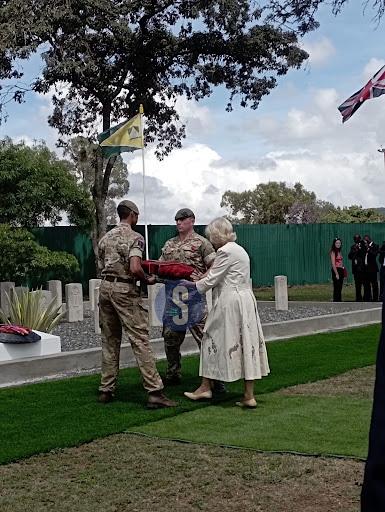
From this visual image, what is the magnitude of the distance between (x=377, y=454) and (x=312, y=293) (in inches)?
1040

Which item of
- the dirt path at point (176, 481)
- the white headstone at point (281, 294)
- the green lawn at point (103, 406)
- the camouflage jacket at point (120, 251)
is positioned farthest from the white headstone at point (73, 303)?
the dirt path at point (176, 481)

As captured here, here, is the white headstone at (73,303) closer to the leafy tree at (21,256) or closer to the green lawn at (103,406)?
the leafy tree at (21,256)

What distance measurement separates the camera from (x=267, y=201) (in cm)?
6500

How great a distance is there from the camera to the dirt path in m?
5.44

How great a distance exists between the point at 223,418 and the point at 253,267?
81.8 ft

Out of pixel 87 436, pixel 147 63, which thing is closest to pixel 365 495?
pixel 87 436

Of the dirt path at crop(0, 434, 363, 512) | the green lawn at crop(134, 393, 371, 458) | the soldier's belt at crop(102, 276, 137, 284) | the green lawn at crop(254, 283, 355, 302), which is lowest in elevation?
the dirt path at crop(0, 434, 363, 512)

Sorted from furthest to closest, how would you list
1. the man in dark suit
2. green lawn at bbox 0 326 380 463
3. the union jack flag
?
1. the union jack flag
2. green lawn at bbox 0 326 380 463
3. the man in dark suit

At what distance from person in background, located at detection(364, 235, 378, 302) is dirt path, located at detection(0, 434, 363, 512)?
1482 centimetres

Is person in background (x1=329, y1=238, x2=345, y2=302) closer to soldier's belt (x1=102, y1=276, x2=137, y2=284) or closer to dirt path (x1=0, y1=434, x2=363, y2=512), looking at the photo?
A: soldier's belt (x1=102, y1=276, x2=137, y2=284)

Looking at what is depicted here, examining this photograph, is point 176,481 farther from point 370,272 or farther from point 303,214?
point 303,214

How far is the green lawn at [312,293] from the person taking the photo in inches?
984

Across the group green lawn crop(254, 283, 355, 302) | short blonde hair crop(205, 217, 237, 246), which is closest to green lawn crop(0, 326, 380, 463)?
short blonde hair crop(205, 217, 237, 246)

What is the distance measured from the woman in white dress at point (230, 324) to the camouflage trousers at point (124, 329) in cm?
58
